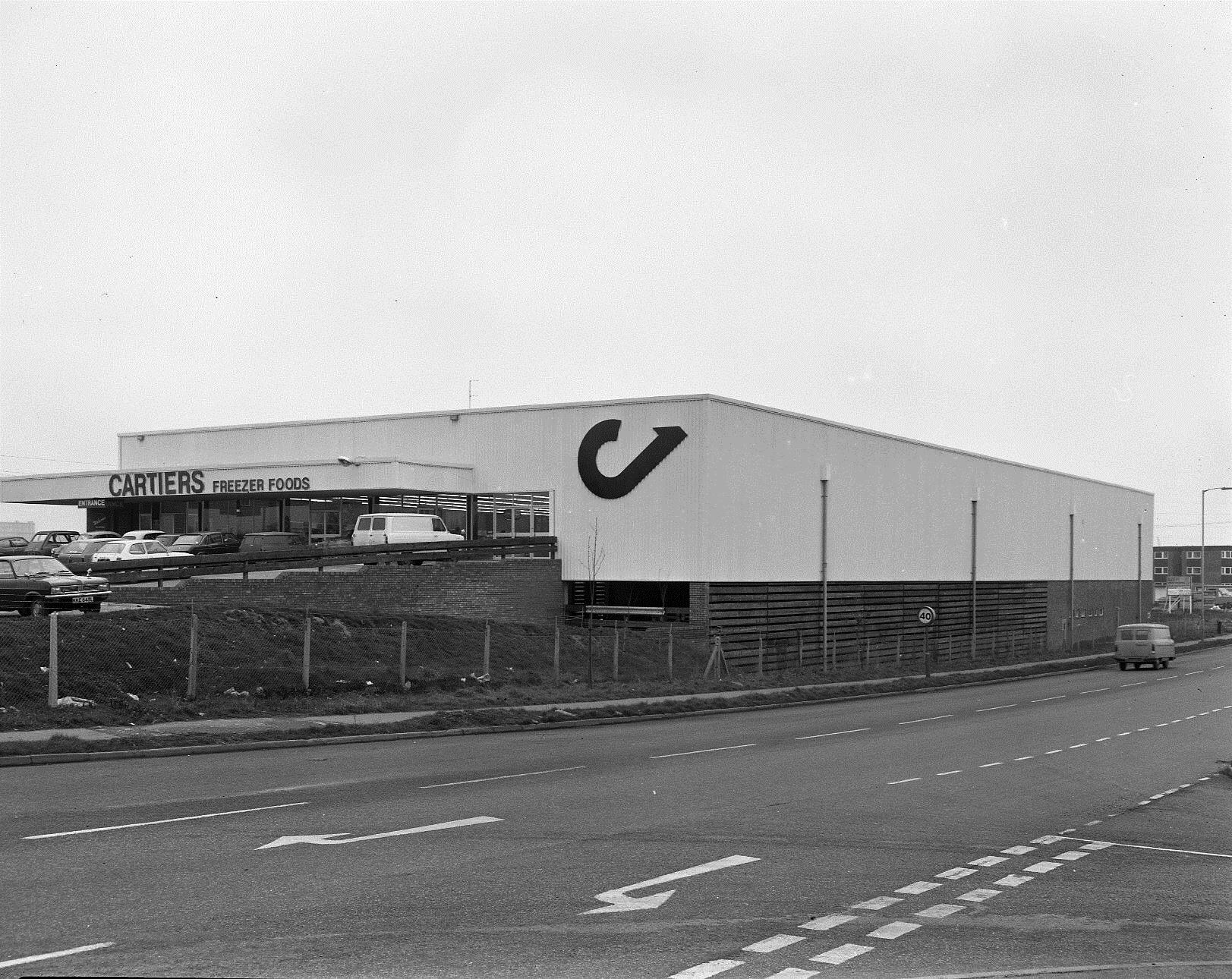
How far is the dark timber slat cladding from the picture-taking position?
47.1m

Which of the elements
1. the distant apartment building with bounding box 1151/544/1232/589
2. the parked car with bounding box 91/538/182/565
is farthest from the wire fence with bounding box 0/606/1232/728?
the distant apartment building with bounding box 1151/544/1232/589

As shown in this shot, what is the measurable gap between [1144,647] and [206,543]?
37.1 m

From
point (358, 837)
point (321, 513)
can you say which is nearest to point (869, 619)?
point (321, 513)

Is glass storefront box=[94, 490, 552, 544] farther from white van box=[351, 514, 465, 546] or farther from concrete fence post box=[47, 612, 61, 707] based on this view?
concrete fence post box=[47, 612, 61, 707]

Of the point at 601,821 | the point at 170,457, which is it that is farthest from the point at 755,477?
the point at 601,821

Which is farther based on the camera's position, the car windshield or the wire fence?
the car windshield

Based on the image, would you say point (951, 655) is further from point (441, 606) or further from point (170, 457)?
point (170, 457)

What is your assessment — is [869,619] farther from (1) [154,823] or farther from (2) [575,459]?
(1) [154,823]

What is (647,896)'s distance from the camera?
954cm

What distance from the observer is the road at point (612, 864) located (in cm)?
801

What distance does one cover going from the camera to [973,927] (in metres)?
8.98

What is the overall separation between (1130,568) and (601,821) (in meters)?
85.2

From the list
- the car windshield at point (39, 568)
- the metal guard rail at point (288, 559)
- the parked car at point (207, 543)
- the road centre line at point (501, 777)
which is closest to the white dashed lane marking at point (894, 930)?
the road centre line at point (501, 777)

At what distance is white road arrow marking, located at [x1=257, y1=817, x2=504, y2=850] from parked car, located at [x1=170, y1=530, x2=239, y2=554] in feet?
129
